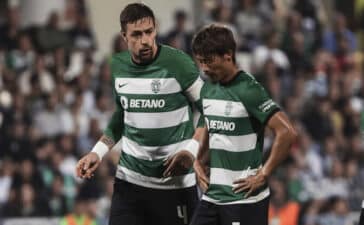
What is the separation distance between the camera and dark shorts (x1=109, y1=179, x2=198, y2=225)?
312 inches

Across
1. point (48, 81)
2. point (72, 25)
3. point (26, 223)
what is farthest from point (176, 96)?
point (72, 25)

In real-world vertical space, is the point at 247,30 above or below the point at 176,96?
below

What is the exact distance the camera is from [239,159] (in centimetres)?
725

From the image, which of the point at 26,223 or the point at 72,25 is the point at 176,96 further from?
the point at 72,25

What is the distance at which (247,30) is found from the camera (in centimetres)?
1734

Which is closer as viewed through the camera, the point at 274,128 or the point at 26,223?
the point at 274,128

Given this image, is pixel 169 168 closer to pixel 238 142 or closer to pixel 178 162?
pixel 178 162

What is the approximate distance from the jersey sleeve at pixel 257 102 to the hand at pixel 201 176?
600 mm

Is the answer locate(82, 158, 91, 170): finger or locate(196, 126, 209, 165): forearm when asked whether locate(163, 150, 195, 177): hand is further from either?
locate(82, 158, 91, 170): finger

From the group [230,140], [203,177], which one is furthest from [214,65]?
[203,177]

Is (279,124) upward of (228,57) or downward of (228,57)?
downward

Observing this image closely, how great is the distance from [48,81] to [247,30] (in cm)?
345

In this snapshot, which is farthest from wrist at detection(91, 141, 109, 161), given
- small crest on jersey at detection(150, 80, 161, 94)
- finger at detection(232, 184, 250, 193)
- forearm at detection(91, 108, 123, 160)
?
finger at detection(232, 184, 250, 193)

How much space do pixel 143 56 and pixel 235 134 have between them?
89cm
